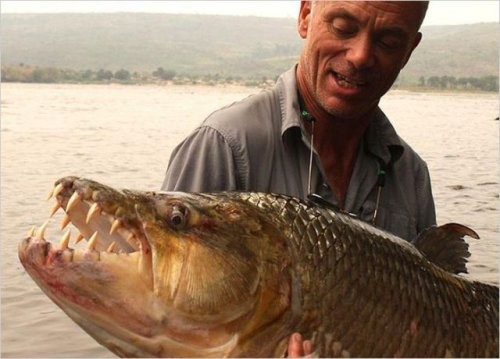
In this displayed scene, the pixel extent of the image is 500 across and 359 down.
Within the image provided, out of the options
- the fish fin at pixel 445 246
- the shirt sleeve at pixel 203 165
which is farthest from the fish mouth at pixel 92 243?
the fish fin at pixel 445 246

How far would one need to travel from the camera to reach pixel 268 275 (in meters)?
2.59

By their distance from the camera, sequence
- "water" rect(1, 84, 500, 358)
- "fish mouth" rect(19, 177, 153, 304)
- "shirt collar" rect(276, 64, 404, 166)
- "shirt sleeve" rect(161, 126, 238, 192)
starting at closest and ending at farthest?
1. "fish mouth" rect(19, 177, 153, 304)
2. "shirt sleeve" rect(161, 126, 238, 192)
3. "shirt collar" rect(276, 64, 404, 166)
4. "water" rect(1, 84, 500, 358)

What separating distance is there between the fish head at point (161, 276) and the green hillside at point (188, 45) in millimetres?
74840

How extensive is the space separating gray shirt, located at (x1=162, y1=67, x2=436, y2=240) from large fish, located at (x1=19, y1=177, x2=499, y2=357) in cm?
59

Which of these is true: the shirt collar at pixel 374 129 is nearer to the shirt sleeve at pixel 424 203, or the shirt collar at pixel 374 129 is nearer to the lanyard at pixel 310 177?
the lanyard at pixel 310 177

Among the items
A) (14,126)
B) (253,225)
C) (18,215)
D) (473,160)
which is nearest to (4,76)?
(14,126)

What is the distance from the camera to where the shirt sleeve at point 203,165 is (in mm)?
3340

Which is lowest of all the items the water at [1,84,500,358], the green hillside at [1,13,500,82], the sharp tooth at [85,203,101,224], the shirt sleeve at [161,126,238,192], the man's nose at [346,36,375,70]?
the green hillside at [1,13,500,82]

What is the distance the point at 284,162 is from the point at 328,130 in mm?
320

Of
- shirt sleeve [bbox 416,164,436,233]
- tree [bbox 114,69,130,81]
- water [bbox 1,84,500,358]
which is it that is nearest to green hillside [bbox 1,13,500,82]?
tree [bbox 114,69,130,81]

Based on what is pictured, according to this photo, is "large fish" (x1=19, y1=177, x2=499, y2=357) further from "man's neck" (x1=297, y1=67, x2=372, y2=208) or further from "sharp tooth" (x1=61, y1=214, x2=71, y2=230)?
"man's neck" (x1=297, y1=67, x2=372, y2=208)

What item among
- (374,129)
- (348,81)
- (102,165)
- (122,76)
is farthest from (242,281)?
(122,76)

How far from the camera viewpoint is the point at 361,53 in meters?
3.52

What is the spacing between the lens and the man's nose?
3516 mm
